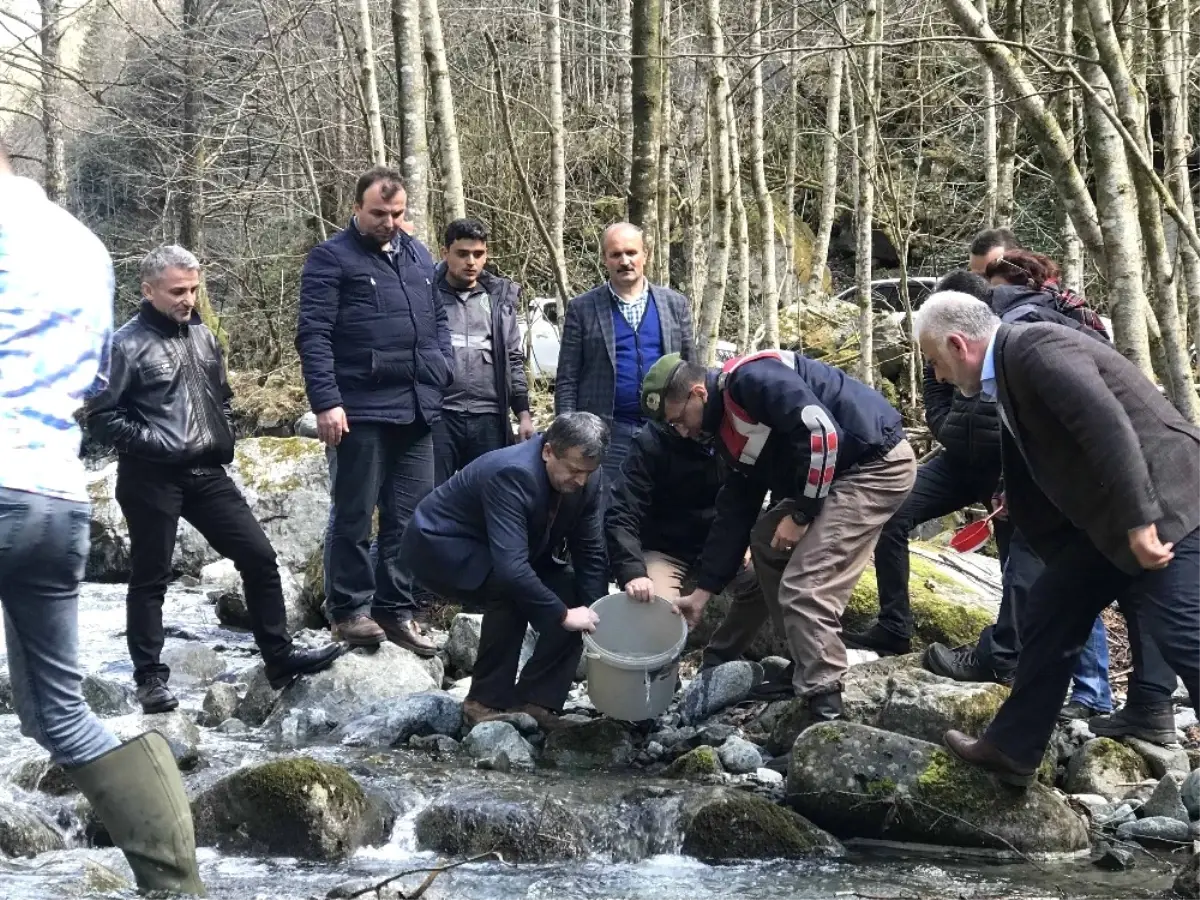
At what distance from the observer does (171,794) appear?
3.46 meters

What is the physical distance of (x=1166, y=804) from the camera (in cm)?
494

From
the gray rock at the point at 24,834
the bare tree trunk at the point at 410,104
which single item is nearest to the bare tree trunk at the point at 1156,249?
the bare tree trunk at the point at 410,104

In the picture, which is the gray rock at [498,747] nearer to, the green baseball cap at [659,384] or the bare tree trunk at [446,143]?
the green baseball cap at [659,384]

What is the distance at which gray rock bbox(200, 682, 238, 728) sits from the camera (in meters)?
6.57

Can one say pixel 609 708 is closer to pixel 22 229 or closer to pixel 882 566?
pixel 882 566

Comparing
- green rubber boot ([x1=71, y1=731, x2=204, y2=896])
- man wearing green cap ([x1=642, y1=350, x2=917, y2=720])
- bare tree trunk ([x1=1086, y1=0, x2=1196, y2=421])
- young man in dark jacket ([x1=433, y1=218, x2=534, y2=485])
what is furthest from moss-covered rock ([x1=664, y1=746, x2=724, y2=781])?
bare tree trunk ([x1=1086, y1=0, x2=1196, y2=421])

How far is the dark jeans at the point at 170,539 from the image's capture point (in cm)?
588

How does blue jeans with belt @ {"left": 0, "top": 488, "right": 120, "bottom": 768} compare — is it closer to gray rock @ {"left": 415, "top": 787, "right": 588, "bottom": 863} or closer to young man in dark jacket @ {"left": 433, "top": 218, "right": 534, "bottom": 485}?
gray rock @ {"left": 415, "top": 787, "right": 588, "bottom": 863}

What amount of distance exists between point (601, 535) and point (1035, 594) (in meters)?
2.24

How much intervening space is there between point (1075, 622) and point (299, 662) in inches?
142

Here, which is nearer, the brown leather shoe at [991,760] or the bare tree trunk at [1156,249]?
the brown leather shoe at [991,760]

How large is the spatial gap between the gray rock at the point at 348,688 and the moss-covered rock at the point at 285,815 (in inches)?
55.2

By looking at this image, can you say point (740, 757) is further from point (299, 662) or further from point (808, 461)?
point (299, 662)

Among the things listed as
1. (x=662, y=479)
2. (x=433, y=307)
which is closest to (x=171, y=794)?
(x=662, y=479)
